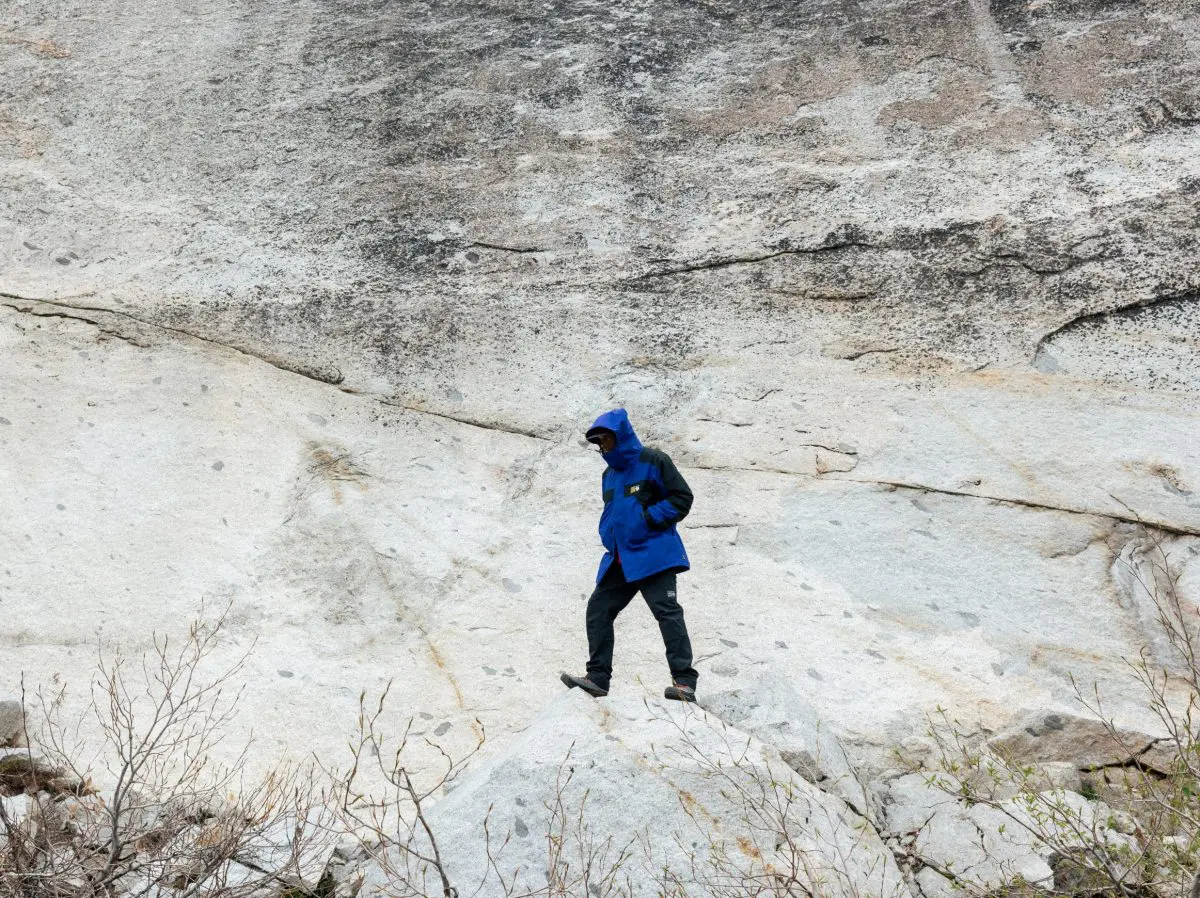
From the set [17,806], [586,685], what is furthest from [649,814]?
[17,806]

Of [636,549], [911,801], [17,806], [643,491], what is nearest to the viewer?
[17,806]

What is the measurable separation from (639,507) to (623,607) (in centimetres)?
37

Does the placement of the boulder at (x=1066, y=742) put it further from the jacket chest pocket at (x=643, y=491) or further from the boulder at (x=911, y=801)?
the jacket chest pocket at (x=643, y=491)

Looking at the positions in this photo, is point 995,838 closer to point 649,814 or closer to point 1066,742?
point 1066,742

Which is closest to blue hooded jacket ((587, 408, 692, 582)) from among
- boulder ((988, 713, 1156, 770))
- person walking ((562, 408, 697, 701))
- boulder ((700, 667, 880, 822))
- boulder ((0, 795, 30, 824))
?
person walking ((562, 408, 697, 701))

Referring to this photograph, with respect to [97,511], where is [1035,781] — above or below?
below

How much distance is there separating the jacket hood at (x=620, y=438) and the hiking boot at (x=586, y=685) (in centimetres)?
81

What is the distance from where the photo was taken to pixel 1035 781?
4.42 meters

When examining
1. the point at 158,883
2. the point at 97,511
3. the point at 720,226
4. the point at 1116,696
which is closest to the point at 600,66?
the point at 720,226

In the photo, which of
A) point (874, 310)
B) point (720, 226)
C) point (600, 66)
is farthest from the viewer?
point (600, 66)

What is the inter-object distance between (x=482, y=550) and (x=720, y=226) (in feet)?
7.94

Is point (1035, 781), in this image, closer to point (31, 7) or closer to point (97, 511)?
point (97, 511)

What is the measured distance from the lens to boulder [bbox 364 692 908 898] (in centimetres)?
352

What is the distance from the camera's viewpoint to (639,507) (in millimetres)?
4375
